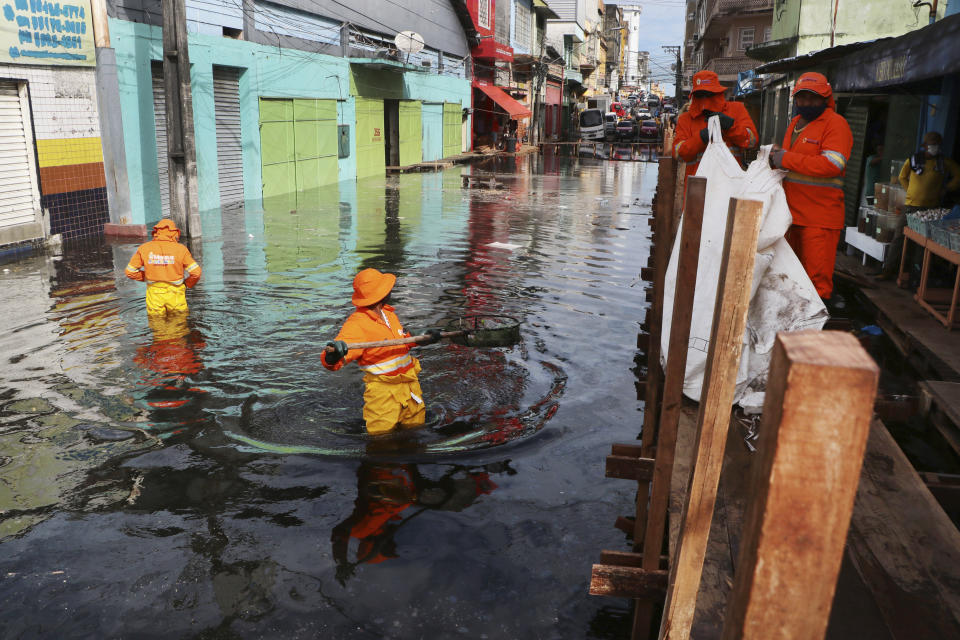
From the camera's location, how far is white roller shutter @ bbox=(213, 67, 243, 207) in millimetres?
17016

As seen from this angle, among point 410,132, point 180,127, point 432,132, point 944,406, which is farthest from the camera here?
point 432,132

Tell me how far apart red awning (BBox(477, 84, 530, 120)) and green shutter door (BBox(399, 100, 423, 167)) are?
1055 cm

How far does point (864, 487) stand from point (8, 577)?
13.2 ft

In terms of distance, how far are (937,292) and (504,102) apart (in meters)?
35.2

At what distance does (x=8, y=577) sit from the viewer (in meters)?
3.83

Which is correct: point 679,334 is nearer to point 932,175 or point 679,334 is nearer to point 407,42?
point 932,175

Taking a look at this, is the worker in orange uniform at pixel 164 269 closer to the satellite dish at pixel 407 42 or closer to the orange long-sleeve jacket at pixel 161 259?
the orange long-sleeve jacket at pixel 161 259

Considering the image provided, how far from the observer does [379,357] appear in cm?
529

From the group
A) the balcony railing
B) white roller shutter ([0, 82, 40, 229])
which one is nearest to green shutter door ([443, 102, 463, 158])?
the balcony railing

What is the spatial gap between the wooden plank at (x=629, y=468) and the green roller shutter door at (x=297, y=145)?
16292mm

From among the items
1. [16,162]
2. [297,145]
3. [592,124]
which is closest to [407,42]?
[297,145]

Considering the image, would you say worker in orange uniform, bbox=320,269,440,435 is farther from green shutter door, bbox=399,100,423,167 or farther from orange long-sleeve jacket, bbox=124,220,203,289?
green shutter door, bbox=399,100,423,167

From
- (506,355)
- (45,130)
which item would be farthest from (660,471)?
(45,130)

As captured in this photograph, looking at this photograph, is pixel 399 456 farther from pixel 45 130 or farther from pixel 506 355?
pixel 45 130
